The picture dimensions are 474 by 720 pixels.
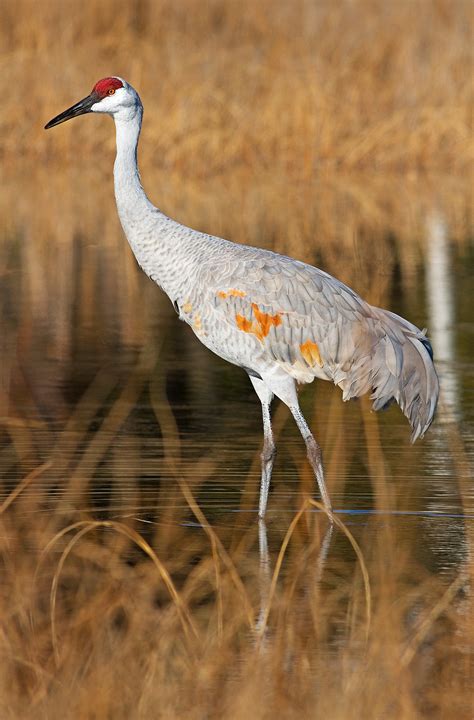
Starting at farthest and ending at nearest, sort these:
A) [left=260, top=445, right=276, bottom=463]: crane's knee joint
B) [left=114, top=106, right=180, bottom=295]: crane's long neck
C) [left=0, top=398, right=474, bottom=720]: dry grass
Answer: [left=114, top=106, right=180, bottom=295]: crane's long neck → [left=260, top=445, right=276, bottom=463]: crane's knee joint → [left=0, top=398, right=474, bottom=720]: dry grass

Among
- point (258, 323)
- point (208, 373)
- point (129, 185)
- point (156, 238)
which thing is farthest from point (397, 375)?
point (208, 373)

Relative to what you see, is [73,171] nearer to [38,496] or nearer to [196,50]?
[196,50]

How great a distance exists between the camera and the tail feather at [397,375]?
7.28 meters

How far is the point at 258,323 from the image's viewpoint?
7242mm

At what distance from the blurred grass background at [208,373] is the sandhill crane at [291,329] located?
415 mm

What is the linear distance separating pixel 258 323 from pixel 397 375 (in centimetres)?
59

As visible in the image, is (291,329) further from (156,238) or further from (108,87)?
(108,87)

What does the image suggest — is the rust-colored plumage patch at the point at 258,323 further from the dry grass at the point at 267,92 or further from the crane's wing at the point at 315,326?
the dry grass at the point at 267,92

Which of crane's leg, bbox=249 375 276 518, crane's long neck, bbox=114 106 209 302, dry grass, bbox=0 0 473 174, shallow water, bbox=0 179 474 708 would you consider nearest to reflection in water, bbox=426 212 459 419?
shallow water, bbox=0 179 474 708

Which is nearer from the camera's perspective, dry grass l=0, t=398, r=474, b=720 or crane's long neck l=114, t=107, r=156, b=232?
dry grass l=0, t=398, r=474, b=720

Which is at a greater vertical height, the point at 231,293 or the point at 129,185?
the point at 129,185

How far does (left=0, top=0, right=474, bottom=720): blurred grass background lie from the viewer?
17.0ft

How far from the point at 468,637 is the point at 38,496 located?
2.28m

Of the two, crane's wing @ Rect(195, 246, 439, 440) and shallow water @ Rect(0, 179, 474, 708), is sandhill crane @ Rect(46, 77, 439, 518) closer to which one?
crane's wing @ Rect(195, 246, 439, 440)
